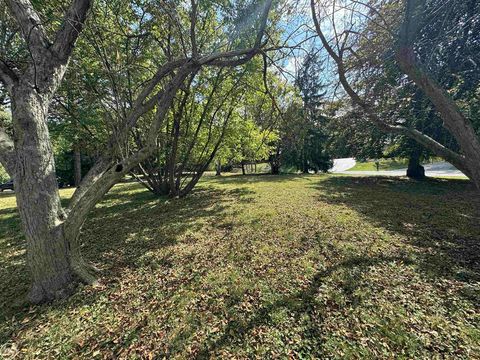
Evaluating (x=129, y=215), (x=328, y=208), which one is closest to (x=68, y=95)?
(x=129, y=215)

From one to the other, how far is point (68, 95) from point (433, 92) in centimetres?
742

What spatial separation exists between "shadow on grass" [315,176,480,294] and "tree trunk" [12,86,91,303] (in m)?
4.85

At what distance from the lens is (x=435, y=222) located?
5.05 m

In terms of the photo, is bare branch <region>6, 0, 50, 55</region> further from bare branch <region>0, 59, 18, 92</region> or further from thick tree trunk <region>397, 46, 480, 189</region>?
thick tree trunk <region>397, 46, 480, 189</region>

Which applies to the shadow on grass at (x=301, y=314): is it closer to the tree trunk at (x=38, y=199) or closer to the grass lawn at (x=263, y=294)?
the grass lawn at (x=263, y=294)

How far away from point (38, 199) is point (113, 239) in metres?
2.43

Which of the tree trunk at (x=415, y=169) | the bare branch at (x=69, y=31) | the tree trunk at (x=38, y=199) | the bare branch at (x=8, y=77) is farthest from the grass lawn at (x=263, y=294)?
the tree trunk at (x=415, y=169)

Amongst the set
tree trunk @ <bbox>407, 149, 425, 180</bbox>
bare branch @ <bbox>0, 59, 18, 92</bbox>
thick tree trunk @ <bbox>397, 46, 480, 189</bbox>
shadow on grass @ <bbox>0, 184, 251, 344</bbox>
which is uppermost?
bare branch @ <bbox>0, 59, 18, 92</bbox>

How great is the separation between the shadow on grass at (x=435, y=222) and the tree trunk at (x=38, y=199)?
4.85 meters

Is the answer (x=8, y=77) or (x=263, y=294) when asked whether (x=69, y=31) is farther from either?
(x=263, y=294)

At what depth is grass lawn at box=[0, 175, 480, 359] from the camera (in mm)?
1942

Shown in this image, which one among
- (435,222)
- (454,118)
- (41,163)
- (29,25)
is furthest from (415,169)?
(29,25)

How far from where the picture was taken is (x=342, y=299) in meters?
2.49

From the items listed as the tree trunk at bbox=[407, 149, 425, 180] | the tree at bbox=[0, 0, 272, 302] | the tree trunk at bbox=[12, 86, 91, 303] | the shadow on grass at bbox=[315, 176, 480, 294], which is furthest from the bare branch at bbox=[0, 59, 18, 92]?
the tree trunk at bbox=[407, 149, 425, 180]
